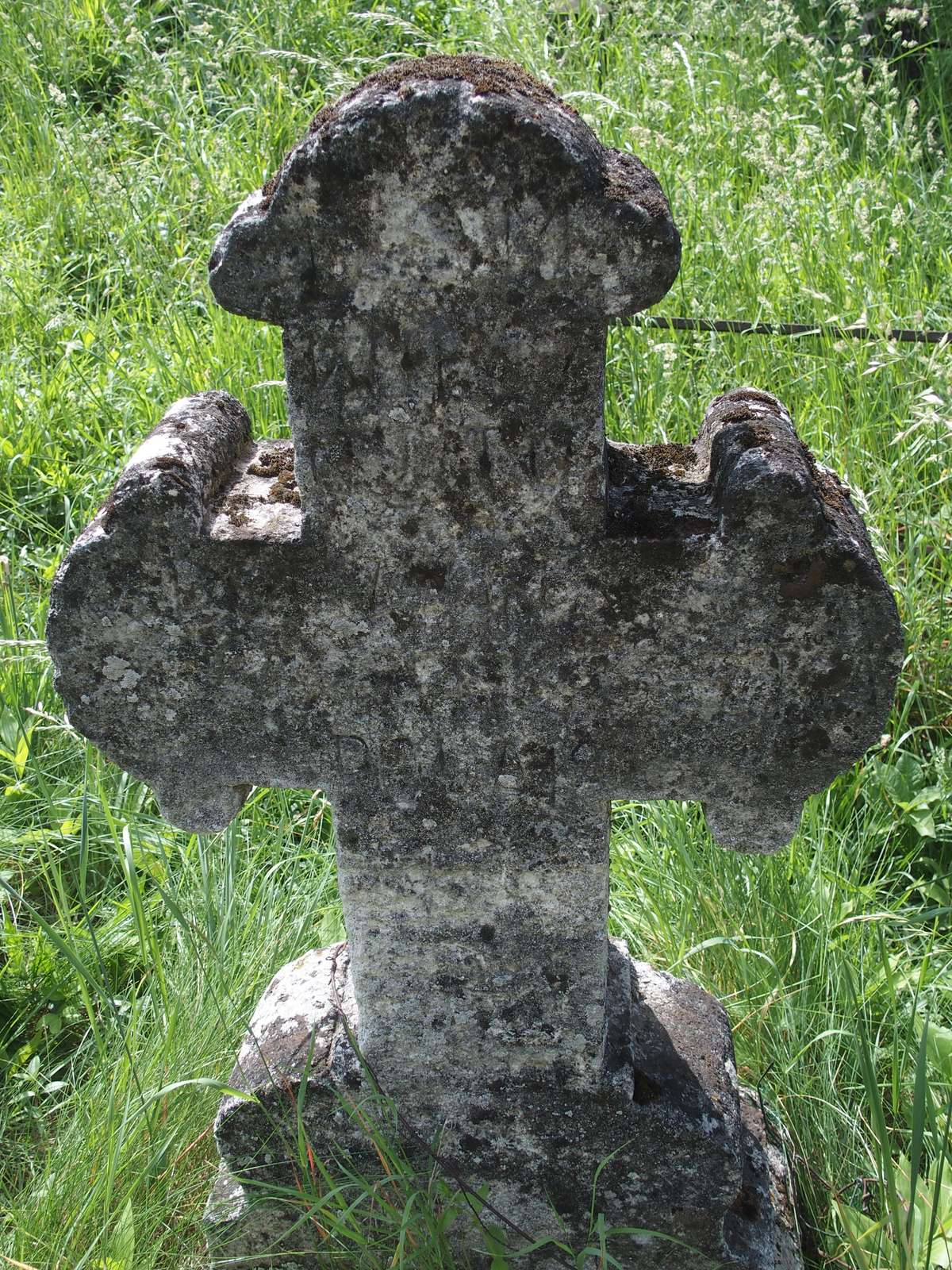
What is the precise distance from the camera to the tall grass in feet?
6.50

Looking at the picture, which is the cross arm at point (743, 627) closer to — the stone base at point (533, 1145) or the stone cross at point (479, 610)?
the stone cross at point (479, 610)

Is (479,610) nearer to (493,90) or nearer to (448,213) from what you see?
(448,213)

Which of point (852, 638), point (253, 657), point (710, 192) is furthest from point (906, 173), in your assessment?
point (253, 657)

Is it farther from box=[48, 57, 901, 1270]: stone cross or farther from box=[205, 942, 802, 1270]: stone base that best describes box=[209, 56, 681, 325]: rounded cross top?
box=[205, 942, 802, 1270]: stone base

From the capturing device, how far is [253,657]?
4.93 ft

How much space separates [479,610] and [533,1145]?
89 cm

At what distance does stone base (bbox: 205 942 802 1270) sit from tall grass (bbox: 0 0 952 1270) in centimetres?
9

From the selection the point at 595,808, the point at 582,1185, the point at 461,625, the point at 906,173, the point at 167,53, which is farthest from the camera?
the point at 167,53

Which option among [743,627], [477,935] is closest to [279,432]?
[477,935]

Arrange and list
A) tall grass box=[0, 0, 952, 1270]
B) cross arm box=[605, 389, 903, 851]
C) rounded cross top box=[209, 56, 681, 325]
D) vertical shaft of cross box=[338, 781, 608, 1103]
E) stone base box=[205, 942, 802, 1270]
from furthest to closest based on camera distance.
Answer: tall grass box=[0, 0, 952, 1270] → stone base box=[205, 942, 802, 1270] → vertical shaft of cross box=[338, 781, 608, 1103] → cross arm box=[605, 389, 903, 851] → rounded cross top box=[209, 56, 681, 325]

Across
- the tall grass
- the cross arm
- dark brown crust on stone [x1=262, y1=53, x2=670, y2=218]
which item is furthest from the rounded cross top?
the tall grass

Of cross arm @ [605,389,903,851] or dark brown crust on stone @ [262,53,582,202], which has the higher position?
dark brown crust on stone @ [262,53,582,202]

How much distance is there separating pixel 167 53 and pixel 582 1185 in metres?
4.90

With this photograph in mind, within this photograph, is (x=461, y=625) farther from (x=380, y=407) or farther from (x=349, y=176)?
(x=349, y=176)
